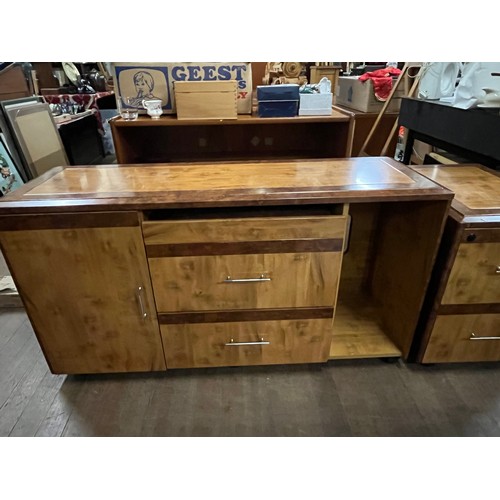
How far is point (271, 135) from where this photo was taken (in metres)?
2.04

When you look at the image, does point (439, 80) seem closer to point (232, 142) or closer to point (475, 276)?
point (232, 142)

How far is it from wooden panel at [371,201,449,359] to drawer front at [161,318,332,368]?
330mm

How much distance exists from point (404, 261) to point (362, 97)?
265 centimetres

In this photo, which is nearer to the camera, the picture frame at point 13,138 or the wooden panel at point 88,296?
the wooden panel at point 88,296

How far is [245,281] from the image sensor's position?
1.16 metres

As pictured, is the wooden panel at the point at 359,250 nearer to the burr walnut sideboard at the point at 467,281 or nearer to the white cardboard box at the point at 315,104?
the burr walnut sideboard at the point at 467,281

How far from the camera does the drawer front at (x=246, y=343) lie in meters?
1.26

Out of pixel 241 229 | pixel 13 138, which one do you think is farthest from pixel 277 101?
pixel 13 138

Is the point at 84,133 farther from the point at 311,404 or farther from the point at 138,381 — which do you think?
the point at 311,404

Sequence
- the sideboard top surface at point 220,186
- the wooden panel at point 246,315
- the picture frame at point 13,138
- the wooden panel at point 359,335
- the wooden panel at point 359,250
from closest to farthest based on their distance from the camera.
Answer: the sideboard top surface at point 220,186
the wooden panel at point 246,315
the wooden panel at point 359,335
the wooden panel at point 359,250
the picture frame at point 13,138

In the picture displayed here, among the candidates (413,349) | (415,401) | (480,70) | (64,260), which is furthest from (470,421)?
(480,70)

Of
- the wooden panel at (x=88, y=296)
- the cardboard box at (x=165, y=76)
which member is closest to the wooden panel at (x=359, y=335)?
the wooden panel at (x=88, y=296)

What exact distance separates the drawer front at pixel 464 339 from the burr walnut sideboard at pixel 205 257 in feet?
0.32

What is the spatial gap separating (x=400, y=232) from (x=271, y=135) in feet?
3.41
